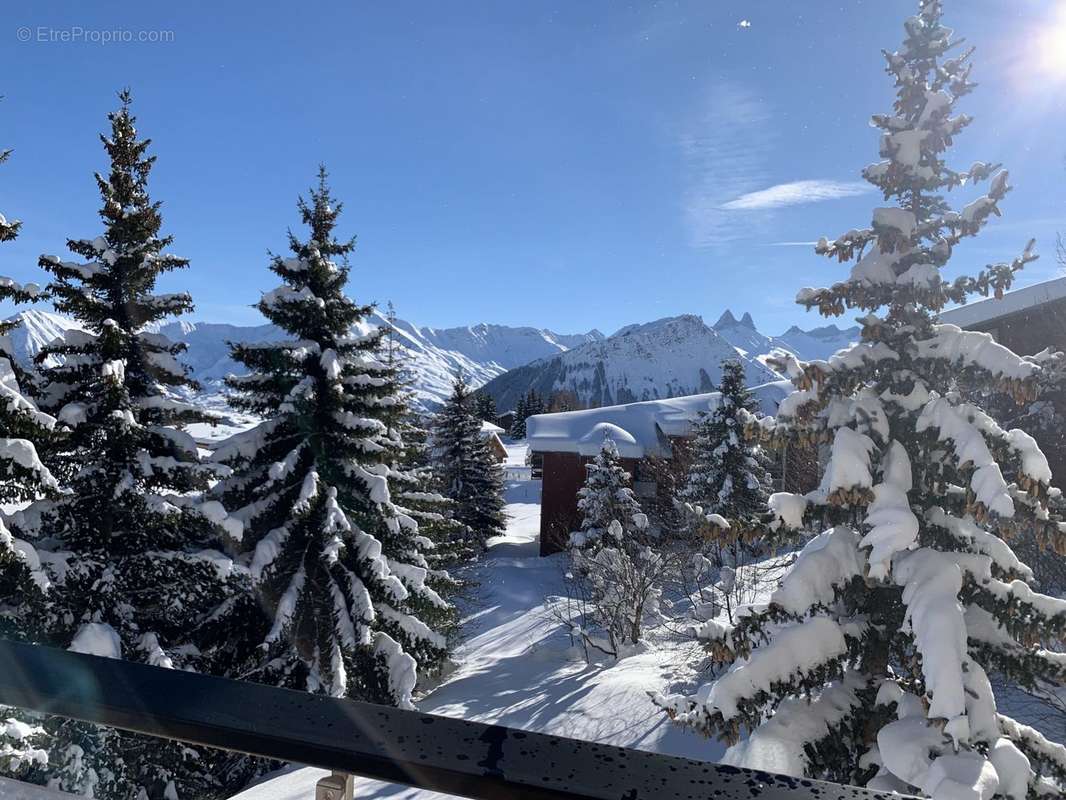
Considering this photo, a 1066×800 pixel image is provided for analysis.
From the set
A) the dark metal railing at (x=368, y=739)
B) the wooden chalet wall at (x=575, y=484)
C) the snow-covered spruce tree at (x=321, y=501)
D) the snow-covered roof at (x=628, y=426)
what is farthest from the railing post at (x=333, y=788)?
the snow-covered roof at (x=628, y=426)

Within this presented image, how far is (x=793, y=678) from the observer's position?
559 centimetres

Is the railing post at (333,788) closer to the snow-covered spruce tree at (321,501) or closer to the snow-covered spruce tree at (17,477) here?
the snow-covered spruce tree at (17,477)

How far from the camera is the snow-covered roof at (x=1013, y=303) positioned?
1639 cm

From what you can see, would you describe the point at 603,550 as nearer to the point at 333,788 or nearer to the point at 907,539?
the point at 907,539

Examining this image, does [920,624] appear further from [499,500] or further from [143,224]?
[499,500]

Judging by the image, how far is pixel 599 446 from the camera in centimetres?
3003

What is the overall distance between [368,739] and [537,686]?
54.6 feet

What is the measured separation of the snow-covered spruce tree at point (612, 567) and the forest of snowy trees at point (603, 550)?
0.15 meters

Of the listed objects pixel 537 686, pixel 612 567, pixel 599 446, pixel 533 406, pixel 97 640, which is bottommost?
pixel 537 686

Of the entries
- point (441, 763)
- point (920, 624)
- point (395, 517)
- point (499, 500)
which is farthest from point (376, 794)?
point (499, 500)

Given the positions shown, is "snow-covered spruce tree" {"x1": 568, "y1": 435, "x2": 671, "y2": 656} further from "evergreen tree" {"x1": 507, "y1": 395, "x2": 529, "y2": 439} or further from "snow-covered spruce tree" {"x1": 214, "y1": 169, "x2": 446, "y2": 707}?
"evergreen tree" {"x1": 507, "y1": 395, "x2": 529, "y2": 439}

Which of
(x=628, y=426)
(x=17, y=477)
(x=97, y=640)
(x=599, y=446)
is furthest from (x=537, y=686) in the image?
(x=628, y=426)

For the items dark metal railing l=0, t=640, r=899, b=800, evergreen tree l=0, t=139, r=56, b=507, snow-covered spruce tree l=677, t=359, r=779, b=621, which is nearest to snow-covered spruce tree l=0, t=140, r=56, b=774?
evergreen tree l=0, t=139, r=56, b=507

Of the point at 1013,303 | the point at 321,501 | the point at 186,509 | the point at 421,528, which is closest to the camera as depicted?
the point at 186,509
